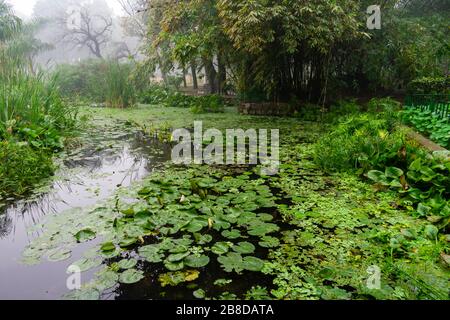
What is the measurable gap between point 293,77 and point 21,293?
7.56 m

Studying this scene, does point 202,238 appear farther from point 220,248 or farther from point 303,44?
point 303,44

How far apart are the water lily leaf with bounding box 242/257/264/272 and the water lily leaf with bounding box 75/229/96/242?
3.56 ft

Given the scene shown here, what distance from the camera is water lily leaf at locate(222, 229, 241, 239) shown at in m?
2.37

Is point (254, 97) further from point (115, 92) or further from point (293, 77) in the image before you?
point (115, 92)

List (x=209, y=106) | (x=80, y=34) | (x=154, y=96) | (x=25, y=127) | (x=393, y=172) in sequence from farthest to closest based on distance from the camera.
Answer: (x=80, y=34) → (x=154, y=96) → (x=209, y=106) → (x=25, y=127) → (x=393, y=172)

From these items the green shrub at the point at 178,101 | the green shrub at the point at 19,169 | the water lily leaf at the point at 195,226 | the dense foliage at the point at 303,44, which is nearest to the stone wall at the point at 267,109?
the dense foliage at the point at 303,44

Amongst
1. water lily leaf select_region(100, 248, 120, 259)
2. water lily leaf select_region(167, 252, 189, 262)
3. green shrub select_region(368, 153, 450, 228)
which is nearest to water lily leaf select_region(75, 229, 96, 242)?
water lily leaf select_region(100, 248, 120, 259)

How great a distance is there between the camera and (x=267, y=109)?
8.27 meters

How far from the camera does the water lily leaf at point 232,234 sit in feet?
7.78

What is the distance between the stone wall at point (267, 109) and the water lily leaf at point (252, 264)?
6.34m

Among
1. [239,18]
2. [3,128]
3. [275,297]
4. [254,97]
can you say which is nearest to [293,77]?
[254,97]

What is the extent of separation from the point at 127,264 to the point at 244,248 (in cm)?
73

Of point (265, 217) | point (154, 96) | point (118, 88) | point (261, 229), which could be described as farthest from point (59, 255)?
point (154, 96)

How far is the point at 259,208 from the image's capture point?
289 centimetres
